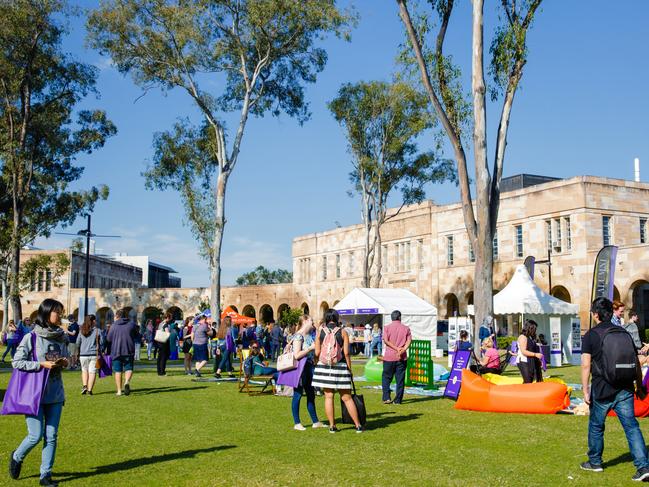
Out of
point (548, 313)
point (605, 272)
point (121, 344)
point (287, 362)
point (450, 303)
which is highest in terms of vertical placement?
point (605, 272)

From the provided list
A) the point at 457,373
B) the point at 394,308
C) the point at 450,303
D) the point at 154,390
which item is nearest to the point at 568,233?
the point at 450,303

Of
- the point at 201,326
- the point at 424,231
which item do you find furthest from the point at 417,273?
the point at 201,326

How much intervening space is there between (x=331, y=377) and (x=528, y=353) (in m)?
5.33

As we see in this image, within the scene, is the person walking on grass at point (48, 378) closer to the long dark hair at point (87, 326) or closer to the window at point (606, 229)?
the long dark hair at point (87, 326)

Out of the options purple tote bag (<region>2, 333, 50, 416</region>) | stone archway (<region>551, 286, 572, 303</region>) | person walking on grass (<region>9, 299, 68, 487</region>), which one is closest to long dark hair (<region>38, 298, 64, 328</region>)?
person walking on grass (<region>9, 299, 68, 487</region>)

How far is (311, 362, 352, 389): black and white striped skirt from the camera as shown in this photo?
9023mm

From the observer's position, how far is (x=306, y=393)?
32.2ft

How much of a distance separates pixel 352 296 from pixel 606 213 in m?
14.6

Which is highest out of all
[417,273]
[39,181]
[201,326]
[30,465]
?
[39,181]

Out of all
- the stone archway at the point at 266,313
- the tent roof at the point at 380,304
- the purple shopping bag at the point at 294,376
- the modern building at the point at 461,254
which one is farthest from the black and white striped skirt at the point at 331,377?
the stone archway at the point at 266,313

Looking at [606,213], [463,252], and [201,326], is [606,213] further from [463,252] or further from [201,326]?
[201,326]

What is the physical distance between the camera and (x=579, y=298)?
119 feet

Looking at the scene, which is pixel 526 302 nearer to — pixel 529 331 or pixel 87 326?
pixel 529 331

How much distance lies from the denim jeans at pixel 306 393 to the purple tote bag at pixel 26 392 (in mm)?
3850
